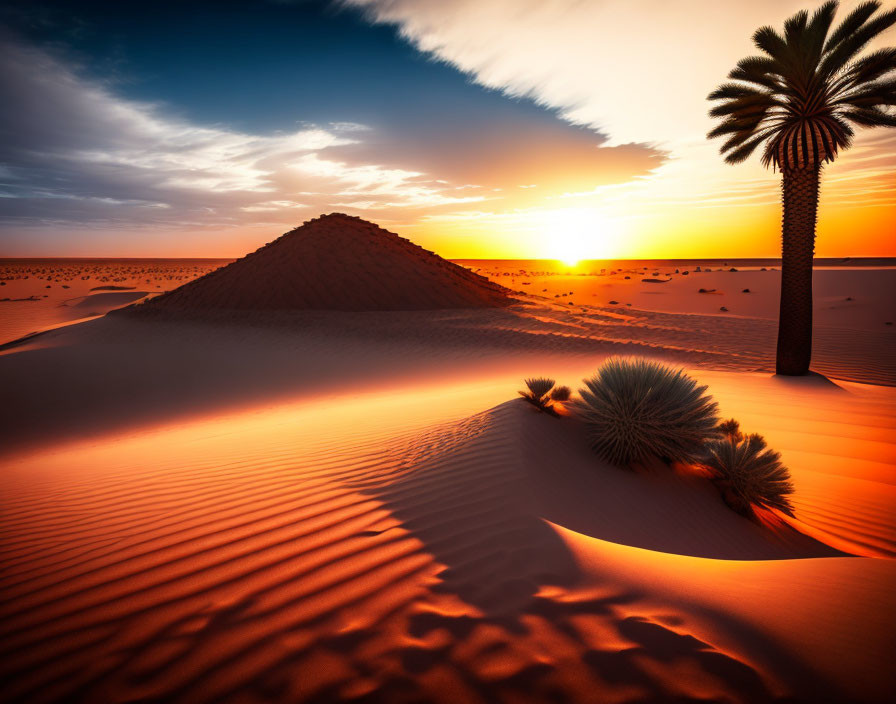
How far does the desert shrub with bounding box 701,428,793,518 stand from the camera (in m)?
4.89

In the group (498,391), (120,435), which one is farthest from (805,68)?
(120,435)

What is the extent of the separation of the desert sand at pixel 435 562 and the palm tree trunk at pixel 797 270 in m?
1.99

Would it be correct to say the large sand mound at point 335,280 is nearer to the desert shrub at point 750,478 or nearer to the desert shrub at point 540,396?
the desert shrub at point 540,396

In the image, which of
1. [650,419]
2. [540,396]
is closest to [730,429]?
[650,419]

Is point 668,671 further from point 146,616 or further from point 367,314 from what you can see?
point 367,314

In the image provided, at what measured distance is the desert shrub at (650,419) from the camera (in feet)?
17.6

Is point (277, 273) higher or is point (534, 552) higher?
point (277, 273)

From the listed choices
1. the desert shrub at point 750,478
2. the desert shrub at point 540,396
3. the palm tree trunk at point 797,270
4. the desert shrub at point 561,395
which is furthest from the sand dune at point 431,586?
the palm tree trunk at point 797,270

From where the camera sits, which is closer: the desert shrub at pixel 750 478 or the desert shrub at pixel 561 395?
the desert shrub at pixel 750 478

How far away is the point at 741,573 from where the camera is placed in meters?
2.82

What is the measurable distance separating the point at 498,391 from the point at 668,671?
22.6 ft

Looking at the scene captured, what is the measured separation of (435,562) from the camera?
9.26 feet

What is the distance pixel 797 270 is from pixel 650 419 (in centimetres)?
878

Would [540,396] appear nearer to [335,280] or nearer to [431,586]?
[431,586]
